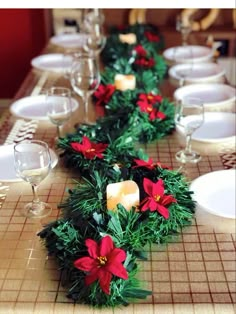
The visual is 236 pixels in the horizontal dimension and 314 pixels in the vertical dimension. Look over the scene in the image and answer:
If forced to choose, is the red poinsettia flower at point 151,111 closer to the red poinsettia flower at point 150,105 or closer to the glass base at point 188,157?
the red poinsettia flower at point 150,105

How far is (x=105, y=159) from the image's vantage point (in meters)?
1.36

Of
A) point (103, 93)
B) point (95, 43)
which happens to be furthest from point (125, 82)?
point (95, 43)

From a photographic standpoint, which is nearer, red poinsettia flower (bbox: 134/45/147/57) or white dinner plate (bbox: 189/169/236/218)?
white dinner plate (bbox: 189/169/236/218)

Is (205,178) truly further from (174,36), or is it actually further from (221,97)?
(174,36)

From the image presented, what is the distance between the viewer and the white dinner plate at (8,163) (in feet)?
4.55

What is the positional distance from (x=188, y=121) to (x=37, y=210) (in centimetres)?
49

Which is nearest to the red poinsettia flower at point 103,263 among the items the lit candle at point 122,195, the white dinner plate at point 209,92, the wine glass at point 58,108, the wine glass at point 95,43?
the lit candle at point 122,195

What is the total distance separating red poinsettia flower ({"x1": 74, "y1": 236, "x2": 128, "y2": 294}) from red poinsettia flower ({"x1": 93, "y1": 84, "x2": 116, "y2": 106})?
35.9 inches

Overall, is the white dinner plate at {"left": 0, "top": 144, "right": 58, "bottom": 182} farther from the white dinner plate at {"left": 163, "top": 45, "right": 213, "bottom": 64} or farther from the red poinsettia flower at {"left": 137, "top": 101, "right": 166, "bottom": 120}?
the white dinner plate at {"left": 163, "top": 45, "right": 213, "bottom": 64}

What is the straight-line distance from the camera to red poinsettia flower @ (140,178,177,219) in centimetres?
111

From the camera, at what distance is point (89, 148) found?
55.0 inches

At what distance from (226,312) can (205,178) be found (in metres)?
0.45

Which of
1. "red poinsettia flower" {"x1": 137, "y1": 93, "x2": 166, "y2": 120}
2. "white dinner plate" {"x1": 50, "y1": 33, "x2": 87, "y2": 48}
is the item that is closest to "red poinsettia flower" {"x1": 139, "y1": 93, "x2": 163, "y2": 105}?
"red poinsettia flower" {"x1": 137, "y1": 93, "x2": 166, "y2": 120}

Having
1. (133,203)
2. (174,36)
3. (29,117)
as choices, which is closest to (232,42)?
(174,36)
